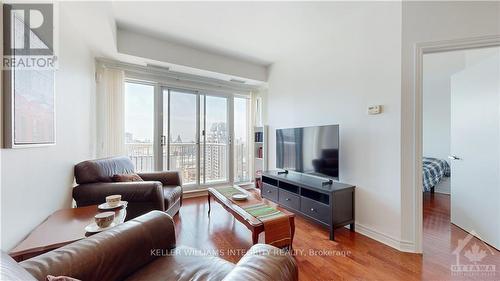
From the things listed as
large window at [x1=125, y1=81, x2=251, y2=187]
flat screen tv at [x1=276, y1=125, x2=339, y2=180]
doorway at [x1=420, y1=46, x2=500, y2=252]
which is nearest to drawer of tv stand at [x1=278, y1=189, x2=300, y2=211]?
flat screen tv at [x1=276, y1=125, x2=339, y2=180]

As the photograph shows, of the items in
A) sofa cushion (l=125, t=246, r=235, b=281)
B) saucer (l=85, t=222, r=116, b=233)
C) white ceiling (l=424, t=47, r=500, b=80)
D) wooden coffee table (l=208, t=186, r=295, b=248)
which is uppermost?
white ceiling (l=424, t=47, r=500, b=80)

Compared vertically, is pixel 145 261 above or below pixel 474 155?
below

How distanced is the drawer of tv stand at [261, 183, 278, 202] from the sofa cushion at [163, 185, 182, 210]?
1.36m

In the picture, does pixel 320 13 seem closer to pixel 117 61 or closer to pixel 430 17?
pixel 430 17

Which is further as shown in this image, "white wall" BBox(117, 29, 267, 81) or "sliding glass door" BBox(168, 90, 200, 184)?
"sliding glass door" BBox(168, 90, 200, 184)

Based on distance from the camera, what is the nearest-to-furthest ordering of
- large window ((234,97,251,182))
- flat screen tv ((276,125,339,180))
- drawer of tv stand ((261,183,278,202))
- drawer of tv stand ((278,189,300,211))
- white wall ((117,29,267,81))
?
1. flat screen tv ((276,125,339,180))
2. drawer of tv stand ((278,189,300,211))
3. white wall ((117,29,267,81))
4. drawer of tv stand ((261,183,278,202))
5. large window ((234,97,251,182))

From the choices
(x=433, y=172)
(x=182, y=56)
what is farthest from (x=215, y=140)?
(x=433, y=172)

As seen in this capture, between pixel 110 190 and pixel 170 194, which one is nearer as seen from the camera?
pixel 110 190

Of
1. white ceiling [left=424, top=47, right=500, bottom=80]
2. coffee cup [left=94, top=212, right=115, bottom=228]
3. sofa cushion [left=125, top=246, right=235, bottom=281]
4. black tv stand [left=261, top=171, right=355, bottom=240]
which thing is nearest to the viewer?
sofa cushion [left=125, top=246, right=235, bottom=281]

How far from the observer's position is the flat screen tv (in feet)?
7.96

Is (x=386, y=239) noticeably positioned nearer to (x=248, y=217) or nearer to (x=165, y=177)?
(x=248, y=217)

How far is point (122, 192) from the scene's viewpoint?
6.48 ft

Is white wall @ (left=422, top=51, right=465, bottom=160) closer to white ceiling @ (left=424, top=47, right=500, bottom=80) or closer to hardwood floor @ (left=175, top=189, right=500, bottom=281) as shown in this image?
white ceiling @ (left=424, top=47, right=500, bottom=80)

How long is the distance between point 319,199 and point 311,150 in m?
0.65
